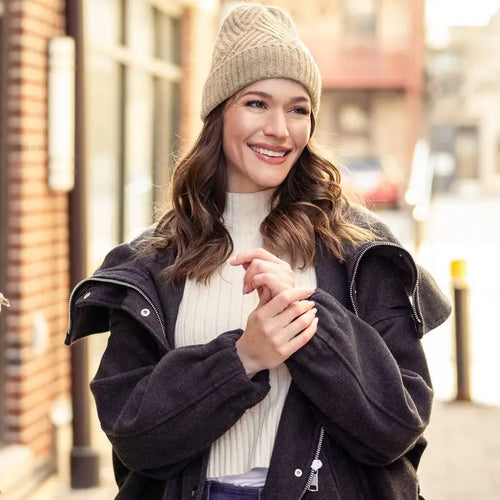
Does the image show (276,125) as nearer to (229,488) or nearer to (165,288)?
(165,288)

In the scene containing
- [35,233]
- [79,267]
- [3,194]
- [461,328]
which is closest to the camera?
[3,194]

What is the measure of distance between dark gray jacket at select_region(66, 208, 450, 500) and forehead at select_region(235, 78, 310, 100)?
368mm

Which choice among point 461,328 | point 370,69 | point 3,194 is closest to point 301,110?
point 3,194

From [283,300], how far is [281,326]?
0.20 ft

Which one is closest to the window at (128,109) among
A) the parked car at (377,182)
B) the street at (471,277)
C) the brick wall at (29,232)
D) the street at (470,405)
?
the brick wall at (29,232)

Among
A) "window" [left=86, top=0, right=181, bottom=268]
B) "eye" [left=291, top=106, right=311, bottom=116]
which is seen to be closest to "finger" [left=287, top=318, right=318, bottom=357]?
"eye" [left=291, top=106, right=311, bottom=116]

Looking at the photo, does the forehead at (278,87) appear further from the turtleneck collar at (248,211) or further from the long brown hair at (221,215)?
the turtleneck collar at (248,211)

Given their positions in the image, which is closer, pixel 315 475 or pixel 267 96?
pixel 315 475

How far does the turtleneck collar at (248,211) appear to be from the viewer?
2791 mm

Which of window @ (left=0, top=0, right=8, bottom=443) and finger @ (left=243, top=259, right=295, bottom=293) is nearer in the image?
finger @ (left=243, top=259, right=295, bottom=293)

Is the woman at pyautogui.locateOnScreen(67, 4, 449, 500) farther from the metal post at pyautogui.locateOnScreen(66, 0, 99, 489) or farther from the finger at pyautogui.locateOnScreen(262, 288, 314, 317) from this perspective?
the metal post at pyautogui.locateOnScreen(66, 0, 99, 489)

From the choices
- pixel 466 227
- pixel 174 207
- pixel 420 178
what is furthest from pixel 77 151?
pixel 466 227

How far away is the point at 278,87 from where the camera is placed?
8.63ft

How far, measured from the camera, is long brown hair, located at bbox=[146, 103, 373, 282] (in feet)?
8.65
